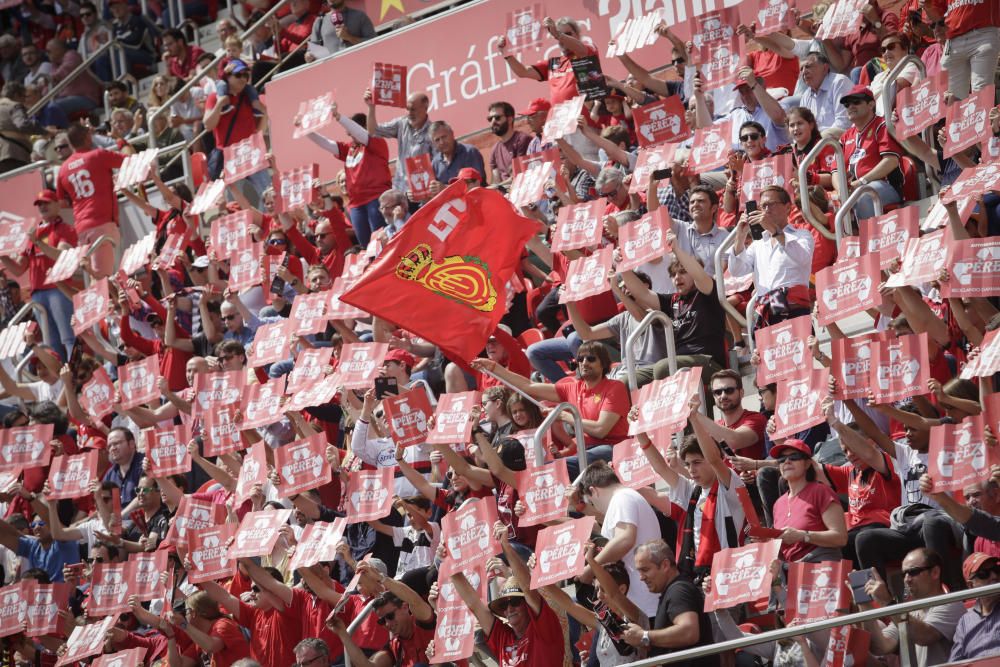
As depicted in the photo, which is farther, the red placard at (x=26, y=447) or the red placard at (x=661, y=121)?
the red placard at (x=26, y=447)

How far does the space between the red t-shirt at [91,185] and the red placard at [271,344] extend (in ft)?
11.8

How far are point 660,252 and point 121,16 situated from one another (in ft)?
33.3

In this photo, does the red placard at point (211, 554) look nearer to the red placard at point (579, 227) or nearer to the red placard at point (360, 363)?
the red placard at point (360, 363)

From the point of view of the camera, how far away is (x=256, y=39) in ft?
55.2

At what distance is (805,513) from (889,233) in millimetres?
1886

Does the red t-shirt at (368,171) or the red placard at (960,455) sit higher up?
the red t-shirt at (368,171)

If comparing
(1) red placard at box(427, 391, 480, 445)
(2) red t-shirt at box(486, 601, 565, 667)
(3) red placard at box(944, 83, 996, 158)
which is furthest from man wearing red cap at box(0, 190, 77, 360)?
(3) red placard at box(944, 83, 996, 158)

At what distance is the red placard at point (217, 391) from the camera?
12000 millimetres

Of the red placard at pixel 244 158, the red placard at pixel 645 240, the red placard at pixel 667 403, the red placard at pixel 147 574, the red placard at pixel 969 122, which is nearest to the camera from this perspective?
the red placard at pixel 667 403

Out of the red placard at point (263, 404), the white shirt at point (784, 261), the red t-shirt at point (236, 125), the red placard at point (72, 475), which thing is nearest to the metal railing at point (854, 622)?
the white shirt at point (784, 261)

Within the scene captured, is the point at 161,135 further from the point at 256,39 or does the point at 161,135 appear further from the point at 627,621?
the point at 627,621

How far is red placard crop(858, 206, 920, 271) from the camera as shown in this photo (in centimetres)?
890

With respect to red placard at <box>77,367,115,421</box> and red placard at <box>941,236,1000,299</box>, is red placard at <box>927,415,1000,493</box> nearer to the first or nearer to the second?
red placard at <box>941,236,1000,299</box>

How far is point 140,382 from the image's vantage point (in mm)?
12773
